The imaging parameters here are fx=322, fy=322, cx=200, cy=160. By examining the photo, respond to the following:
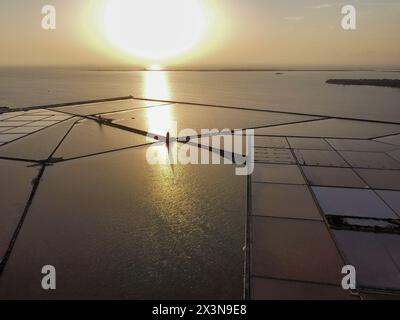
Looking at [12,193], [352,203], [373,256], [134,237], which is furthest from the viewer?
[12,193]

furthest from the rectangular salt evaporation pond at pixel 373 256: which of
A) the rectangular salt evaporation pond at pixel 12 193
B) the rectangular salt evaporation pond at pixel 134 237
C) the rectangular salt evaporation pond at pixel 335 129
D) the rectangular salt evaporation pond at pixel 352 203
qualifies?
the rectangular salt evaporation pond at pixel 335 129

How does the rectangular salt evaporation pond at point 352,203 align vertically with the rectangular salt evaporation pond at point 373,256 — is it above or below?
above

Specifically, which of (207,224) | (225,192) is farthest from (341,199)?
(207,224)

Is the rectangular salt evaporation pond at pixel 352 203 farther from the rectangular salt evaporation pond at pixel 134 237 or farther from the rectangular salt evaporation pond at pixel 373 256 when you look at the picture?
the rectangular salt evaporation pond at pixel 134 237

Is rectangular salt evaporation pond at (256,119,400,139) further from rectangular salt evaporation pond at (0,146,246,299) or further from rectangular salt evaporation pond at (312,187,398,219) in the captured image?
rectangular salt evaporation pond at (0,146,246,299)

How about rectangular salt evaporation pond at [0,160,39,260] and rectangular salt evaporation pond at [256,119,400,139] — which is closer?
rectangular salt evaporation pond at [0,160,39,260]

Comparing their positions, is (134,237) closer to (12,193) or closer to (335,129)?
(12,193)

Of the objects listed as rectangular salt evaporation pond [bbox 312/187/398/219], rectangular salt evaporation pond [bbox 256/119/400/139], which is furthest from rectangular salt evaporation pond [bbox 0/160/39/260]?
rectangular salt evaporation pond [bbox 256/119/400/139]

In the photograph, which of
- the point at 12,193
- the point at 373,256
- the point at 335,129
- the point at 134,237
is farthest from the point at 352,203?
the point at 335,129

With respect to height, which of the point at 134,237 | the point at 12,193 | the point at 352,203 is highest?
the point at 12,193

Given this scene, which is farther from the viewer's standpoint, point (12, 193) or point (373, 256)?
point (12, 193)
